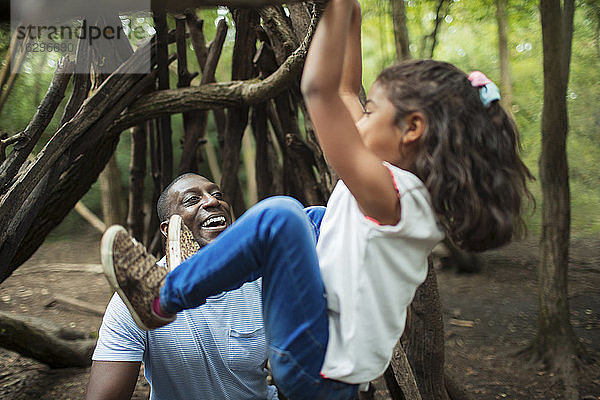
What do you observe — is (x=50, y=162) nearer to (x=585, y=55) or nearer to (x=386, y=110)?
(x=386, y=110)

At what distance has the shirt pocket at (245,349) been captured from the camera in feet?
5.51

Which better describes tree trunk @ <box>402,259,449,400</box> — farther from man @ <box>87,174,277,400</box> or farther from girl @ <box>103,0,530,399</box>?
girl @ <box>103,0,530,399</box>

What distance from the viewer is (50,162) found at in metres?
2.28

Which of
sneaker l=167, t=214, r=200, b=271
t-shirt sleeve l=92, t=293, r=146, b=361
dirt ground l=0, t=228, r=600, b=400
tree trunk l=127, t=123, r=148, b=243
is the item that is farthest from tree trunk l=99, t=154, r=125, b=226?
t-shirt sleeve l=92, t=293, r=146, b=361

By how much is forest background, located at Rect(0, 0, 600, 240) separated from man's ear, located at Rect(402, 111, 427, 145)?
3154mm

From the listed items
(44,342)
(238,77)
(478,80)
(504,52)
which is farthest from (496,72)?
(478,80)

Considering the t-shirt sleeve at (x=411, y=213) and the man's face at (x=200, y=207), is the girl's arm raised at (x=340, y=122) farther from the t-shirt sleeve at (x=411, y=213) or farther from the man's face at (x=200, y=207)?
the man's face at (x=200, y=207)

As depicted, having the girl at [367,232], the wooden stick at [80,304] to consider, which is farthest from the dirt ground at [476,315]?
the girl at [367,232]

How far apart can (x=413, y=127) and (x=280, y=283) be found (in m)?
0.45

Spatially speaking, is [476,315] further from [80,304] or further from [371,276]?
[371,276]

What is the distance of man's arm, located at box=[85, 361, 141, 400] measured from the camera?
5.28 feet

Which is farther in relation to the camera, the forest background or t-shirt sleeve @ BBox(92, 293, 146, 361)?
the forest background

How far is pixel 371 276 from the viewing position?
1185 millimetres

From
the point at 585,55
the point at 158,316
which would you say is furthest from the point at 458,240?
the point at 585,55
